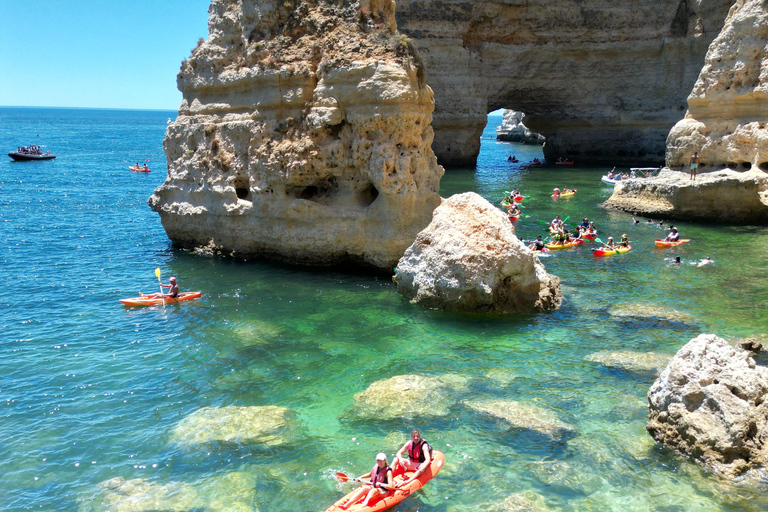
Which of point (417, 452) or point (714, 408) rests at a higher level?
point (714, 408)

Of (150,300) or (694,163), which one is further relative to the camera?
(694,163)

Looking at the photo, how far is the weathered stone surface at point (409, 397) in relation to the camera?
1330 cm

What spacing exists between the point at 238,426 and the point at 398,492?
3979 millimetres

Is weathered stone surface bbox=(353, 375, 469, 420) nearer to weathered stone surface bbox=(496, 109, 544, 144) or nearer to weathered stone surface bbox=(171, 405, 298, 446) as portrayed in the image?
weathered stone surface bbox=(171, 405, 298, 446)

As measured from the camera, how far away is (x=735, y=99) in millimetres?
31484

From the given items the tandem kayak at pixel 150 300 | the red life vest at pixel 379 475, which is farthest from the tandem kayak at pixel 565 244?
the red life vest at pixel 379 475

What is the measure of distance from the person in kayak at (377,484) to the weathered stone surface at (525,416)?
330 cm

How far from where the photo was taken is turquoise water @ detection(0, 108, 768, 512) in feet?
35.9

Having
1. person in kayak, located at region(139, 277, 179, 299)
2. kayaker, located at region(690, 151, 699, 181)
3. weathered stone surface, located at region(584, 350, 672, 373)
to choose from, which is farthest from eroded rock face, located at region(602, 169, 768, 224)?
person in kayak, located at region(139, 277, 179, 299)

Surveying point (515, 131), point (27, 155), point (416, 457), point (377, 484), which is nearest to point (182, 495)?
point (377, 484)

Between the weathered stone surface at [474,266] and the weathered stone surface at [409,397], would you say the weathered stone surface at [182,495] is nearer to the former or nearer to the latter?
the weathered stone surface at [409,397]

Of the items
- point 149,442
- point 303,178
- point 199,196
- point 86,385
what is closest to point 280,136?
point 303,178

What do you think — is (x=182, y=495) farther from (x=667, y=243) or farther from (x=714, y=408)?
(x=667, y=243)

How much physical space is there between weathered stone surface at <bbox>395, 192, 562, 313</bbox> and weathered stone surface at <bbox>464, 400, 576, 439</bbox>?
A: 548cm
